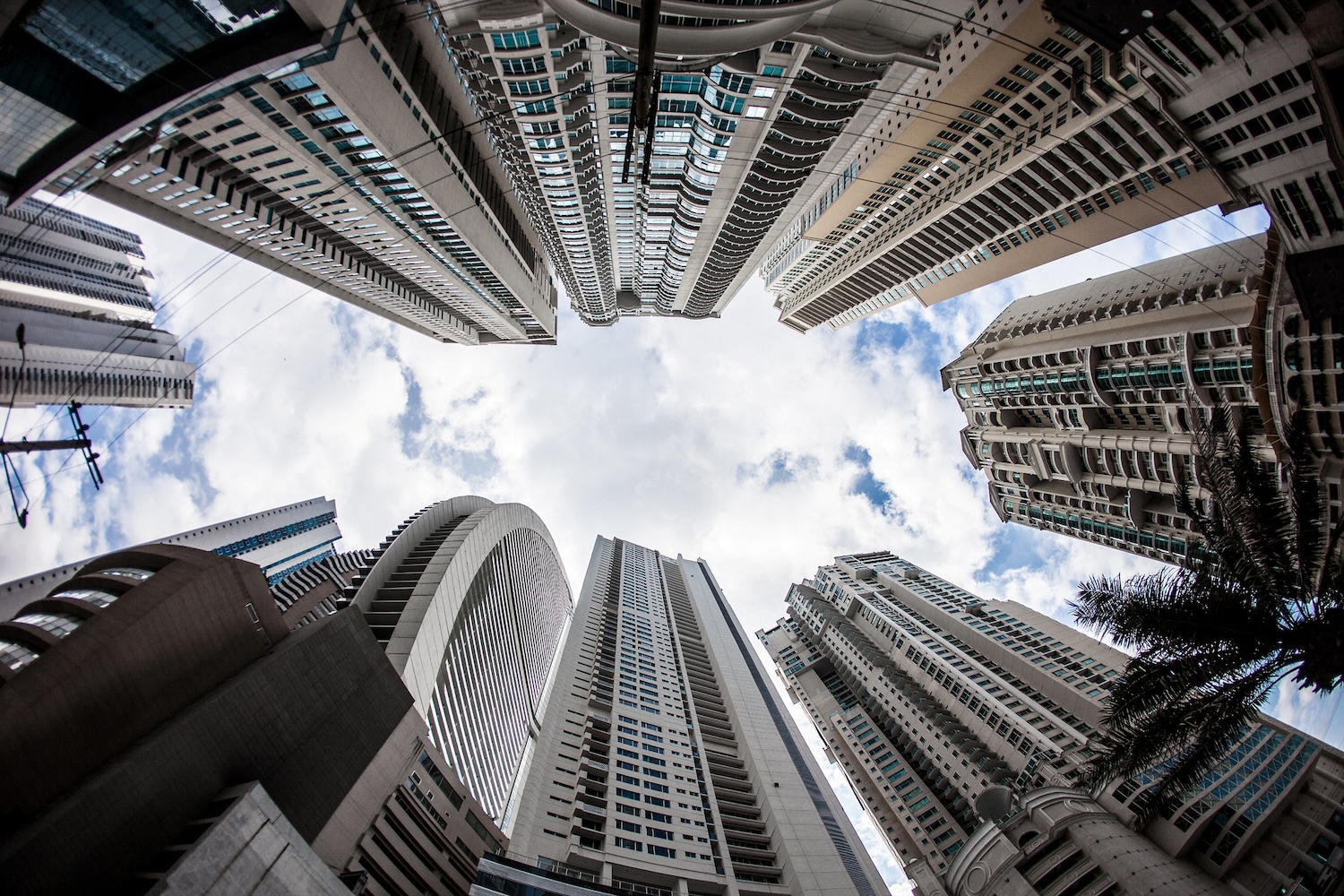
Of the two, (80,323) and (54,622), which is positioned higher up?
(80,323)

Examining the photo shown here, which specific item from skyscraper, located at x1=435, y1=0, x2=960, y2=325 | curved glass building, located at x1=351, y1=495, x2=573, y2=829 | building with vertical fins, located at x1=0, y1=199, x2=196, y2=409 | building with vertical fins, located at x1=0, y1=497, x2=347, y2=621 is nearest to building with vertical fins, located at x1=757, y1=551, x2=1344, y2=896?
skyscraper, located at x1=435, y1=0, x2=960, y2=325

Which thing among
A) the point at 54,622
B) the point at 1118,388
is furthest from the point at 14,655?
the point at 1118,388

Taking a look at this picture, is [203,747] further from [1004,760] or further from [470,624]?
[1004,760]

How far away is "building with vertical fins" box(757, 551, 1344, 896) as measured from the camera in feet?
115

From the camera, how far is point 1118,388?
173 ft

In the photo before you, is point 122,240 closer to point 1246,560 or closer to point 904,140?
point 904,140

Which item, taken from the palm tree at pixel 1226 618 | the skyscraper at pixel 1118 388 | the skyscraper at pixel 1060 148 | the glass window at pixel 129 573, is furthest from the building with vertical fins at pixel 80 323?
the skyscraper at pixel 1118 388

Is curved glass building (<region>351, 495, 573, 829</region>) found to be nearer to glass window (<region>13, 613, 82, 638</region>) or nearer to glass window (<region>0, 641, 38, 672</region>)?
glass window (<region>13, 613, 82, 638</region>)

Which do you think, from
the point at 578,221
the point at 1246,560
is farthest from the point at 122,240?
the point at 1246,560

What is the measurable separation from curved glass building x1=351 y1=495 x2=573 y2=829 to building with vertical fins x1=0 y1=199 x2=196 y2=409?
→ 40.1 metres

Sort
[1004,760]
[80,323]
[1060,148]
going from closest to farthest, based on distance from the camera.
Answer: [1060,148] → [1004,760] → [80,323]

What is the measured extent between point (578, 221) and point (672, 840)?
72899 millimetres

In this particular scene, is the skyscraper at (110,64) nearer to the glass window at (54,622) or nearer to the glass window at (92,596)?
the glass window at (92,596)

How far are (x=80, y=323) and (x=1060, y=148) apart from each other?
14565cm
